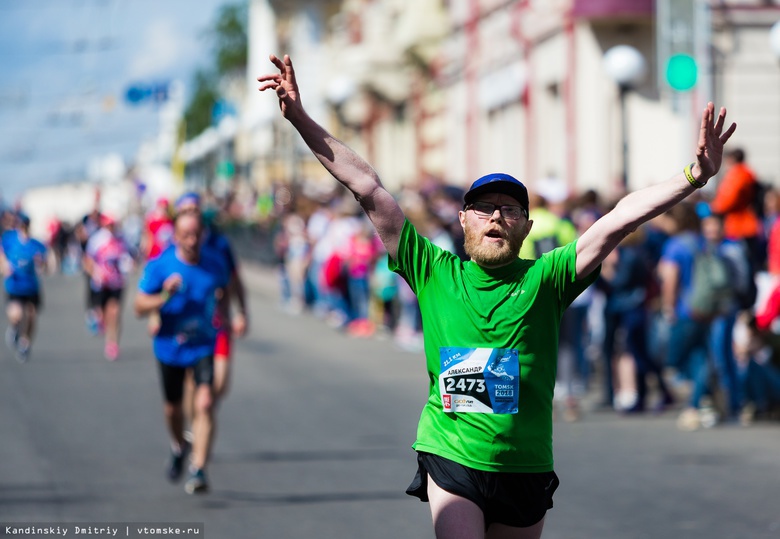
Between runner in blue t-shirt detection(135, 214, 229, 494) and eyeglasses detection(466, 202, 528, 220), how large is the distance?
4.71 m

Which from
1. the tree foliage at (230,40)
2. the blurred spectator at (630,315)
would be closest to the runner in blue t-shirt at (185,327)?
the blurred spectator at (630,315)

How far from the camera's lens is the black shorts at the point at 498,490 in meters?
5.50

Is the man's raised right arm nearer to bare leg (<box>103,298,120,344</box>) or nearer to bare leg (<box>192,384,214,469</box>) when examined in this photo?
bare leg (<box>192,384,214,469</box>)

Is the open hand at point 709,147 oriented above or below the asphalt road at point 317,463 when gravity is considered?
above

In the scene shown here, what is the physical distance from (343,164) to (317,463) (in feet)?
19.7

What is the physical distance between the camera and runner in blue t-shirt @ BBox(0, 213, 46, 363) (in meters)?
20.9

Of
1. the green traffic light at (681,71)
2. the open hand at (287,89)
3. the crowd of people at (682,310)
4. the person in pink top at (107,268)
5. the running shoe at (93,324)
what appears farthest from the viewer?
the running shoe at (93,324)

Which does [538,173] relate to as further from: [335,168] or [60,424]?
[335,168]

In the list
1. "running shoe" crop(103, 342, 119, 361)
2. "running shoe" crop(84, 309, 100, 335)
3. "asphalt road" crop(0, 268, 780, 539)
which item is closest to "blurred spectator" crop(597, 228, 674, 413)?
"asphalt road" crop(0, 268, 780, 539)

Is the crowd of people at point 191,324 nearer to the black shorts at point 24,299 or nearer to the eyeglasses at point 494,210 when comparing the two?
the eyeglasses at point 494,210

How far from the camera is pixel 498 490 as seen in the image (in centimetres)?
552

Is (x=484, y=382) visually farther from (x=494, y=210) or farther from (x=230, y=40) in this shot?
(x=230, y=40)

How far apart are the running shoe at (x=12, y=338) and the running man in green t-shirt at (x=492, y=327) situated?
1550 cm

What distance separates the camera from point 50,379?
58.6ft
